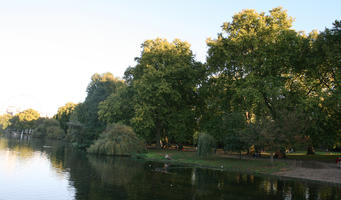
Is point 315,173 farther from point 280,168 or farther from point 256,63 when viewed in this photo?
point 256,63

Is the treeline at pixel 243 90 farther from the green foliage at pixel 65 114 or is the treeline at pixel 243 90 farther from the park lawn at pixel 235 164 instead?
the green foliage at pixel 65 114

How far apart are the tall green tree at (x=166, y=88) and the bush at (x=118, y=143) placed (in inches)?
102

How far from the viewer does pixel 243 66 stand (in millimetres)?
48812

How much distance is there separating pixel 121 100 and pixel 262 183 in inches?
1479

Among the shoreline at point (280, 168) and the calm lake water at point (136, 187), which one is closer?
the calm lake water at point (136, 187)

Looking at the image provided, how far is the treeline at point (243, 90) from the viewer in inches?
1547

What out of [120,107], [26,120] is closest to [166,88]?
[120,107]

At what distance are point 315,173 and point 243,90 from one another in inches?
589

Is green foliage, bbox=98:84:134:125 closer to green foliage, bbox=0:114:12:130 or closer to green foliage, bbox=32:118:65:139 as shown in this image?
green foliage, bbox=32:118:65:139

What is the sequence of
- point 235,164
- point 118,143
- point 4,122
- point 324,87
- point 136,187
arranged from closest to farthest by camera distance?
point 136,187, point 235,164, point 324,87, point 118,143, point 4,122

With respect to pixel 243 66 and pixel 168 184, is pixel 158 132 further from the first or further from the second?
pixel 168 184

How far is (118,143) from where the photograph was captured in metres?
52.7

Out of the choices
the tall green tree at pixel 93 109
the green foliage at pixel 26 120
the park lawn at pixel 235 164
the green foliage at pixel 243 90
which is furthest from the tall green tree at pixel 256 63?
the green foliage at pixel 26 120

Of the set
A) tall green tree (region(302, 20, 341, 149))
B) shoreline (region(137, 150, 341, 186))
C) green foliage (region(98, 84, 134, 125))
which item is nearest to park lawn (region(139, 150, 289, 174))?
shoreline (region(137, 150, 341, 186))
